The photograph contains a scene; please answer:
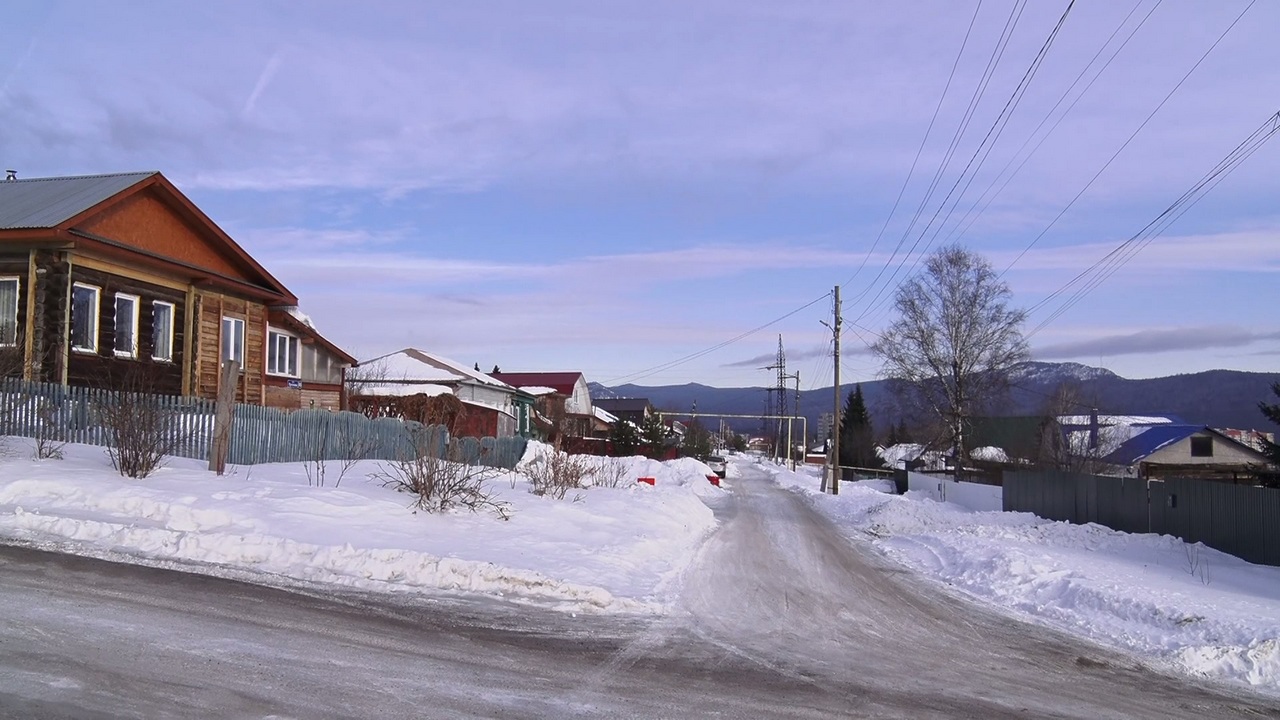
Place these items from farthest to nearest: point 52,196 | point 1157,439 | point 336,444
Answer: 1. point 1157,439
2. point 336,444
3. point 52,196

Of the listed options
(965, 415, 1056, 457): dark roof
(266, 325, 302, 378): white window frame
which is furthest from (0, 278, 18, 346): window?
(965, 415, 1056, 457): dark roof

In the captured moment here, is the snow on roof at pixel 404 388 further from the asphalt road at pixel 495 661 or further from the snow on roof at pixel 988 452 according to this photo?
the asphalt road at pixel 495 661

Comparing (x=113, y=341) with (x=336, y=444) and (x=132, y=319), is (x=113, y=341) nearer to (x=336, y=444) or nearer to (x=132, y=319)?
(x=132, y=319)

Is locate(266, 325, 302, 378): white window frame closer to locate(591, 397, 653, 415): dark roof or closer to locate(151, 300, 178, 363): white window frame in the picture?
locate(151, 300, 178, 363): white window frame

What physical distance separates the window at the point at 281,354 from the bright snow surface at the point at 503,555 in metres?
13.9

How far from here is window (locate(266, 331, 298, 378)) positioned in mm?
31284

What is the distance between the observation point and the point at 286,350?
32344 mm

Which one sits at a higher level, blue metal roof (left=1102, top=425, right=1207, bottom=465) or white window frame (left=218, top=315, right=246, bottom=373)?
white window frame (left=218, top=315, right=246, bottom=373)

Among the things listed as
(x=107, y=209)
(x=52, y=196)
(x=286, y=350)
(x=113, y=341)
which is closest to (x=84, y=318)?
(x=113, y=341)

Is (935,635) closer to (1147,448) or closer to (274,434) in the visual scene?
(274,434)

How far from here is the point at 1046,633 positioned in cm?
1122

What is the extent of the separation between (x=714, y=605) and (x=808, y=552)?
26.0 ft

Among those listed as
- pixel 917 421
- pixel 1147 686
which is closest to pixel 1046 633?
pixel 1147 686

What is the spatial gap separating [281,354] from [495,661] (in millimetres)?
27034
